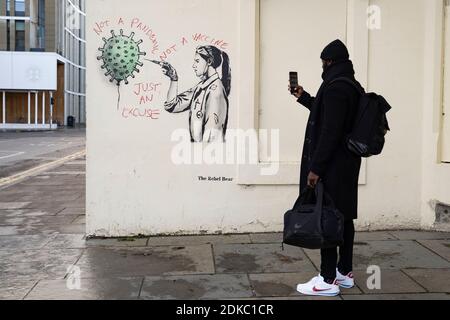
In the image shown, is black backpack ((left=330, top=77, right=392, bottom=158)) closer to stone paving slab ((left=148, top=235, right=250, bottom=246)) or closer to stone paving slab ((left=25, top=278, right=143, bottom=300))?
stone paving slab ((left=25, top=278, right=143, bottom=300))

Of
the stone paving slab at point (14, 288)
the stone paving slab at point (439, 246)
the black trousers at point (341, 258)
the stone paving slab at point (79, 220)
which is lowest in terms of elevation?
the stone paving slab at point (14, 288)

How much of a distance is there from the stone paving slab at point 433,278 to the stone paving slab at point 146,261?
1.88 meters

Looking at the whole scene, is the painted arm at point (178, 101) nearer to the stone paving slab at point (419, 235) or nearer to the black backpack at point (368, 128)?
the black backpack at point (368, 128)

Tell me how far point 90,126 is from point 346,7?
3.41m

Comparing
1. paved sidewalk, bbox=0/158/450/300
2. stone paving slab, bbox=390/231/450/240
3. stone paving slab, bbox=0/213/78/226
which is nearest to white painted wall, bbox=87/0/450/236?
stone paving slab, bbox=390/231/450/240

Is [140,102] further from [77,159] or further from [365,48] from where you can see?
[77,159]

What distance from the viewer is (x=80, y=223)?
7551 millimetres

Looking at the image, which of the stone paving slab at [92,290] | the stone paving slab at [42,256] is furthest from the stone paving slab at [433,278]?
the stone paving slab at [42,256]

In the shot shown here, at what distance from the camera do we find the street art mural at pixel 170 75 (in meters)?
6.44

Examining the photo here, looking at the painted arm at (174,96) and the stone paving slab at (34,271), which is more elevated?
the painted arm at (174,96)

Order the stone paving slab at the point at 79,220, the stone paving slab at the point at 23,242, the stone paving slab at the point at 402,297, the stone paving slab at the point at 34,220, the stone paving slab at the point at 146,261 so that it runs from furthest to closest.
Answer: the stone paving slab at the point at 79,220 → the stone paving slab at the point at 34,220 → the stone paving slab at the point at 23,242 → the stone paving slab at the point at 146,261 → the stone paving slab at the point at 402,297

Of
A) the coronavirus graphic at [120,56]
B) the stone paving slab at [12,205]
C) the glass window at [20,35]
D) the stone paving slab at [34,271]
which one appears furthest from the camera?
the glass window at [20,35]

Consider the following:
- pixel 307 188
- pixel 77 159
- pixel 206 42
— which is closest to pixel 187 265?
pixel 307 188

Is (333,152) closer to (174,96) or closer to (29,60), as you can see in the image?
(174,96)
